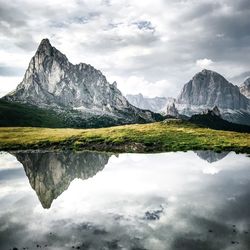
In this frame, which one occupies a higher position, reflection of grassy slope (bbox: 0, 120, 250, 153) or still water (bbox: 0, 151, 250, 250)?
reflection of grassy slope (bbox: 0, 120, 250, 153)

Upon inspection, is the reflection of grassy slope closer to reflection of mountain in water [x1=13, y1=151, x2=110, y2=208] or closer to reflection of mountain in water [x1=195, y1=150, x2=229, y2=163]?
reflection of mountain in water [x1=195, y1=150, x2=229, y2=163]

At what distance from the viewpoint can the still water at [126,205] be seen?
118 ft

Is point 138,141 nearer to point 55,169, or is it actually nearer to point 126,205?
point 55,169

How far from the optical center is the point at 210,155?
104 metres

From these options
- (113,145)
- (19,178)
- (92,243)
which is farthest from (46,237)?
(113,145)

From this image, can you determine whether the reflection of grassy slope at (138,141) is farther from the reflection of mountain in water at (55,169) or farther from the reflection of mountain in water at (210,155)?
the reflection of mountain in water at (55,169)

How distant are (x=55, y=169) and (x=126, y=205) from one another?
36.7 m

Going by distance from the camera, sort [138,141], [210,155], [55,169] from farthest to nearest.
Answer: [138,141] < [210,155] < [55,169]

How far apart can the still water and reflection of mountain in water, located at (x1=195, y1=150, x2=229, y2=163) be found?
3578mm

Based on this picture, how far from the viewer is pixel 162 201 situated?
171ft

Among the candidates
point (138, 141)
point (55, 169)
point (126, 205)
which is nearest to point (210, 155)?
point (138, 141)

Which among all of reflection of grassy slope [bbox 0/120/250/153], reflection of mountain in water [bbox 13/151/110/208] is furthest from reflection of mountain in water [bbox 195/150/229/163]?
reflection of mountain in water [bbox 13/151/110/208]

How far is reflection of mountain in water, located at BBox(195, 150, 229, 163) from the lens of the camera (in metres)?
96.1

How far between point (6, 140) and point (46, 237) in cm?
11684
